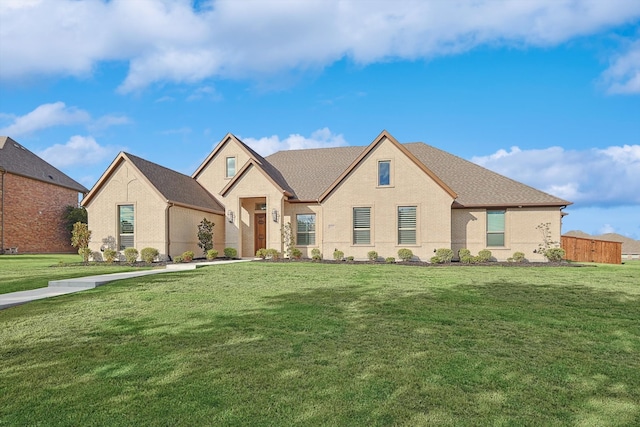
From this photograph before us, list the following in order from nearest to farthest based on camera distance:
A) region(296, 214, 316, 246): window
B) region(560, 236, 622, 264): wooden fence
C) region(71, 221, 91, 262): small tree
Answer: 1. region(71, 221, 91, 262): small tree
2. region(296, 214, 316, 246): window
3. region(560, 236, 622, 264): wooden fence

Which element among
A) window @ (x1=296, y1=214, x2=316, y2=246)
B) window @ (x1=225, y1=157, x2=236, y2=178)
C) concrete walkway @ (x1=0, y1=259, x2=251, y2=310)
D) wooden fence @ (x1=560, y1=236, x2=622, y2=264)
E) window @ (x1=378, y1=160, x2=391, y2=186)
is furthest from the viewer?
window @ (x1=225, y1=157, x2=236, y2=178)

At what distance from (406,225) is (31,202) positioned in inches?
1359

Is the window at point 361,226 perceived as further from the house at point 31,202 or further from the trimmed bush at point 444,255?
the house at point 31,202

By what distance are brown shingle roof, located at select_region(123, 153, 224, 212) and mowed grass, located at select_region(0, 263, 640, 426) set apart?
13.0 metres

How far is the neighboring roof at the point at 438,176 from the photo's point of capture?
818 inches

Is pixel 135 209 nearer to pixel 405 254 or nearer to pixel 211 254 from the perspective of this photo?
pixel 211 254

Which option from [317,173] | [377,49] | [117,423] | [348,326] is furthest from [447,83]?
[117,423]

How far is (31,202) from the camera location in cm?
3444

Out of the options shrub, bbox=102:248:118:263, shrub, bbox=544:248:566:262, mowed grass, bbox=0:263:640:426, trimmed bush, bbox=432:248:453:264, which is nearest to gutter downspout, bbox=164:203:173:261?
shrub, bbox=102:248:118:263

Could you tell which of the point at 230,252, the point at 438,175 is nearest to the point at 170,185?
the point at 230,252

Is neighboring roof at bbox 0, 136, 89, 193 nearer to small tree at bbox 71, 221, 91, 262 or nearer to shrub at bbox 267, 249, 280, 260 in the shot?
small tree at bbox 71, 221, 91, 262

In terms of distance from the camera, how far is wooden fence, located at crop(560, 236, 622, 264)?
23328mm

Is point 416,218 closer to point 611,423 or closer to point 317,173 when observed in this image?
point 317,173

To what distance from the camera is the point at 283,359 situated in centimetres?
461
